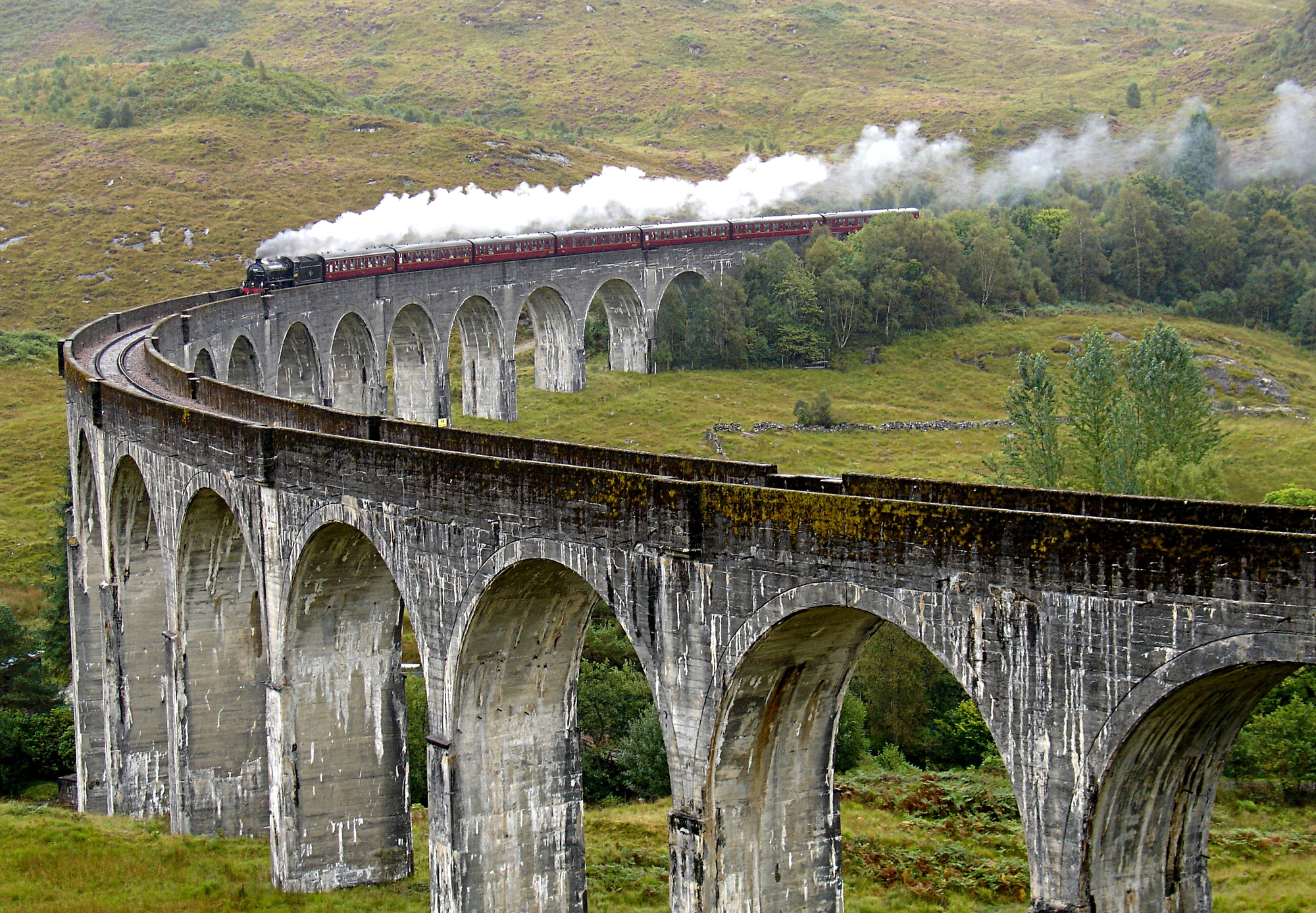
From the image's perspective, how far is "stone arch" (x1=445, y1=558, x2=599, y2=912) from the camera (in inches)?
982

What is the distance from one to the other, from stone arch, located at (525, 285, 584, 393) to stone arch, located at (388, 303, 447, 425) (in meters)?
10.8

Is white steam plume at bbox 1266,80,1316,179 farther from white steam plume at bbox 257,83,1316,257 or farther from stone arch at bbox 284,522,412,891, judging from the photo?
stone arch at bbox 284,522,412,891

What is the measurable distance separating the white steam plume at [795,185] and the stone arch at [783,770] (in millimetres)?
70829

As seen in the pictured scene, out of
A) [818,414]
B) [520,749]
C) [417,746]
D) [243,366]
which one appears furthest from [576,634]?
[818,414]

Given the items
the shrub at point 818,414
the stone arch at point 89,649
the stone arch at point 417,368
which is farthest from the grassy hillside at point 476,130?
the stone arch at point 89,649

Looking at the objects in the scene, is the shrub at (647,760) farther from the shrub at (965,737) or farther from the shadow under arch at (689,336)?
the shadow under arch at (689,336)

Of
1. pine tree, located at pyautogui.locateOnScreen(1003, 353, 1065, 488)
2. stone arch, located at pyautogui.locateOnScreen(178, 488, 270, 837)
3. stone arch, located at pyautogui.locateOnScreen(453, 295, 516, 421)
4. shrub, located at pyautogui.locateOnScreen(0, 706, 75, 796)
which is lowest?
shrub, located at pyautogui.locateOnScreen(0, 706, 75, 796)

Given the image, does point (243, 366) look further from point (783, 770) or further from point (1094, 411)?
point (783, 770)

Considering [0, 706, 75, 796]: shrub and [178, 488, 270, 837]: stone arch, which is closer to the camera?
[178, 488, 270, 837]: stone arch

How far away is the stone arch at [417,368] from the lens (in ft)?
251

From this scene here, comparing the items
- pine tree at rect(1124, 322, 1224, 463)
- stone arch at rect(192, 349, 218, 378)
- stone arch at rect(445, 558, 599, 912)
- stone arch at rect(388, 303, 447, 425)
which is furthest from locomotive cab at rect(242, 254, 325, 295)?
stone arch at rect(445, 558, 599, 912)

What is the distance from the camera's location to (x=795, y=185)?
140875 millimetres

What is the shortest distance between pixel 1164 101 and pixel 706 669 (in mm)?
161155

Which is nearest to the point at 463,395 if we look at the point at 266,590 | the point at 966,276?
the point at 966,276
